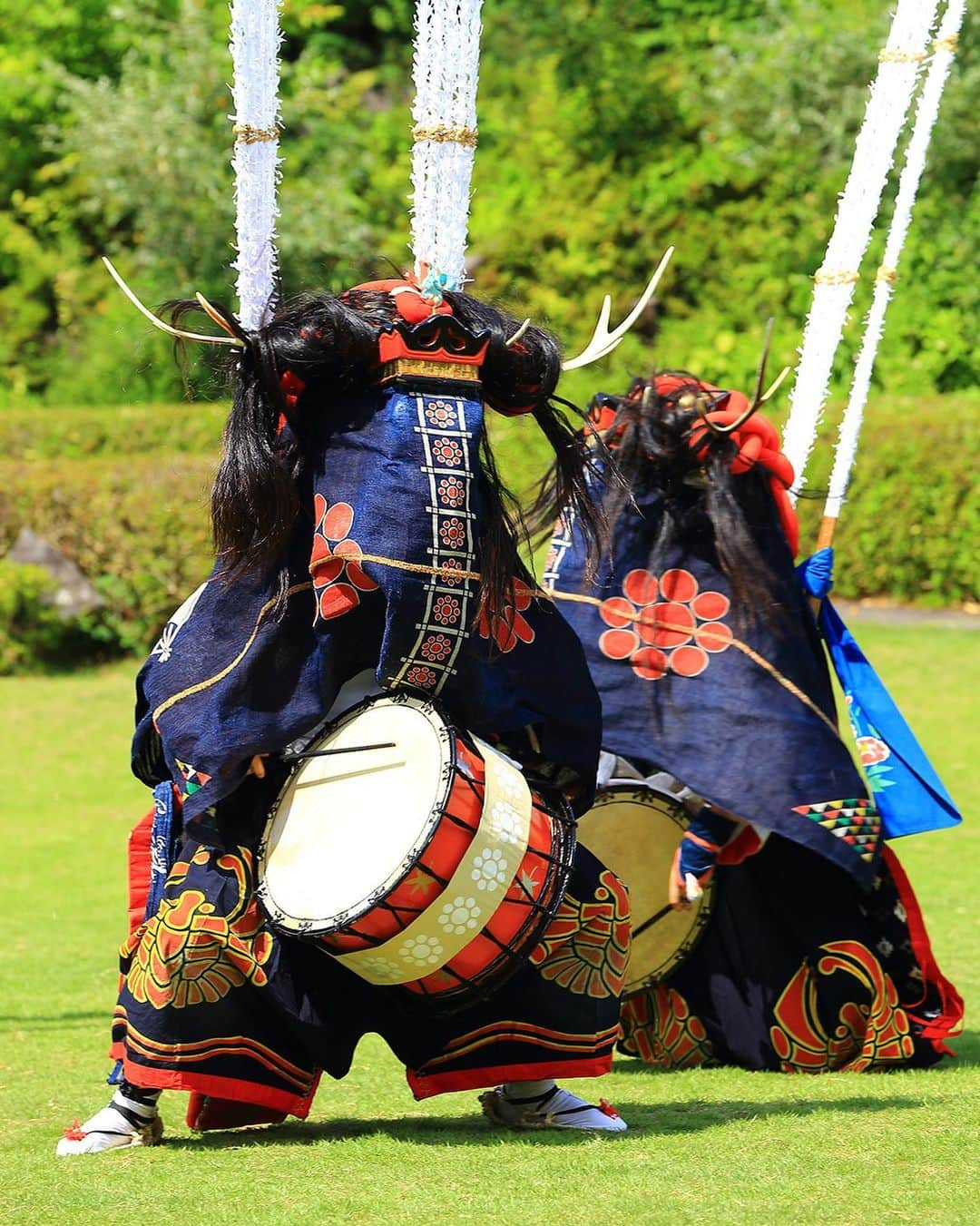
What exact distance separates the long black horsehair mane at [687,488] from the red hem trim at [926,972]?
2.65 ft

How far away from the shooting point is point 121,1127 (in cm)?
397

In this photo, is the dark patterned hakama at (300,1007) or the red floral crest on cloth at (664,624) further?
the red floral crest on cloth at (664,624)

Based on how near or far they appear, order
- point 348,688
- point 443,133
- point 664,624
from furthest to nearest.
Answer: point 664,624
point 443,133
point 348,688

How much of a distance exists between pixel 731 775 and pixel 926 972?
2.72 feet

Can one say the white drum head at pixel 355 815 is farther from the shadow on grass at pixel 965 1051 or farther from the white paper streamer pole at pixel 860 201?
the shadow on grass at pixel 965 1051

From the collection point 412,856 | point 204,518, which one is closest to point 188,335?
point 412,856

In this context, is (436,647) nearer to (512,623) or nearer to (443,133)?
(512,623)

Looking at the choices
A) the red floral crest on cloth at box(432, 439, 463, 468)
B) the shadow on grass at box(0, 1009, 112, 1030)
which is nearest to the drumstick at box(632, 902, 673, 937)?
the red floral crest on cloth at box(432, 439, 463, 468)

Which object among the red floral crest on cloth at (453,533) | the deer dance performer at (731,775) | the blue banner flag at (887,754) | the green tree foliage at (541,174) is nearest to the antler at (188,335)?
the red floral crest on cloth at (453,533)

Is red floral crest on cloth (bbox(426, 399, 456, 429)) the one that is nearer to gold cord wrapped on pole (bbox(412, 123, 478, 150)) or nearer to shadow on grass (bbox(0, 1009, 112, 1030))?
gold cord wrapped on pole (bbox(412, 123, 478, 150))

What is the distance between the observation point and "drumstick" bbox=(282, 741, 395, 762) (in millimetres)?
3783

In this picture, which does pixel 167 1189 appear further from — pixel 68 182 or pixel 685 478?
pixel 68 182

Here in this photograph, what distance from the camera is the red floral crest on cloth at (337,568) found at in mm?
3789

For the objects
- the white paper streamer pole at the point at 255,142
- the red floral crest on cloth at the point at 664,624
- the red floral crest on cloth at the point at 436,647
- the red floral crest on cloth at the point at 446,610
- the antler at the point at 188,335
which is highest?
the white paper streamer pole at the point at 255,142
